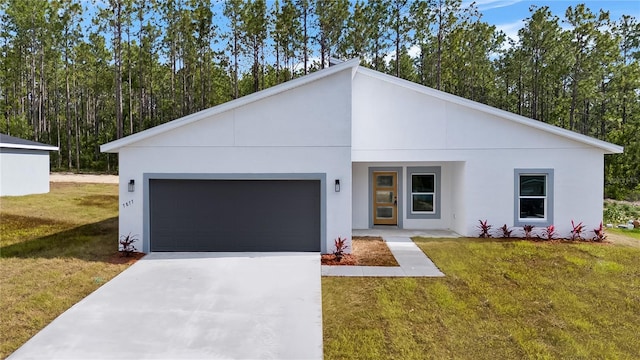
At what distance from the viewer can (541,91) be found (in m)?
33.0

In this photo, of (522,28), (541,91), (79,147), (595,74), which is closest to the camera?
(595,74)

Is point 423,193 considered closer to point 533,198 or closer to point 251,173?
point 533,198

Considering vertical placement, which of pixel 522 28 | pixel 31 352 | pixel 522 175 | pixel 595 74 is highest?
pixel 522 28

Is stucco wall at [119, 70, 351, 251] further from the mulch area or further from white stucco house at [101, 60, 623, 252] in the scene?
the mulch area

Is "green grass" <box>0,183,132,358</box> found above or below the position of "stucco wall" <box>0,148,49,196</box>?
below

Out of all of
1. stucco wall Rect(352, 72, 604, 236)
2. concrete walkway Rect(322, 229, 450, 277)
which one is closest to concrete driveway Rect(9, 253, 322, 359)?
concrete walkway Rect(322, 229, 450, 277)

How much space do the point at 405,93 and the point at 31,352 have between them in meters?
10.3

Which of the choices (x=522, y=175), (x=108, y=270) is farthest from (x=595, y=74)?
(x=108, y=270)

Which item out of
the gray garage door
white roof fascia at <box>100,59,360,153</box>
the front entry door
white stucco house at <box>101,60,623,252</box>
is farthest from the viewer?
the front entry door

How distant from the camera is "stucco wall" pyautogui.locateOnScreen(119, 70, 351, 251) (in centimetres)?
922

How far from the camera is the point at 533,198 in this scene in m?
11.1

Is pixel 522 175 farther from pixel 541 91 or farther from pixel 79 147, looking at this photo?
pixel 79 147

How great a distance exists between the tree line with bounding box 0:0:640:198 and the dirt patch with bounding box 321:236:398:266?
1836 cm

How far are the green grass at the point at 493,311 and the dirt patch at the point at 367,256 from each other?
3.79ft
